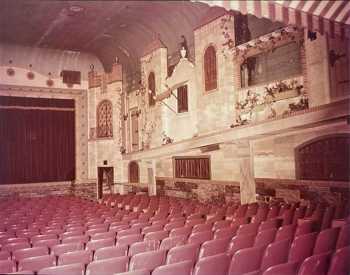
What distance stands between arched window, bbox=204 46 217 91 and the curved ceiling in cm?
113

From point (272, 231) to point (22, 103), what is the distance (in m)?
15.3

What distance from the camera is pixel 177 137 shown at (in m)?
14.0

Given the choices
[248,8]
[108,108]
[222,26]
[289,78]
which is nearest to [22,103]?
[108,108]

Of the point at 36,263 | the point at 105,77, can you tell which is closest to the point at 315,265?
the point at 36,263

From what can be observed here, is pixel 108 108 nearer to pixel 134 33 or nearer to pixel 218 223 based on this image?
pixel 134 33

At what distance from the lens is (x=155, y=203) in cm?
1041

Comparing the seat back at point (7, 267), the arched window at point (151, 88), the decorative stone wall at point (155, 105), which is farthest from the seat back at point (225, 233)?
the arched window at point (151, 88)

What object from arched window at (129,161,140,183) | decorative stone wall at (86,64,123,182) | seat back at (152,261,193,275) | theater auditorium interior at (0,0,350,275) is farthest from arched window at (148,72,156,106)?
seat back at (152,261,193,275)

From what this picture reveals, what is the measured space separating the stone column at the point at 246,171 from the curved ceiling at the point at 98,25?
3709 mm

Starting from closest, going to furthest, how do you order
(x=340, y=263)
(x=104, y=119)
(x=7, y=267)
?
(x=340, y=263) < (x=7, y=267) < (x=104, y=119)

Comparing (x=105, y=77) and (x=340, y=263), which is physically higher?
(x=105, y=77)

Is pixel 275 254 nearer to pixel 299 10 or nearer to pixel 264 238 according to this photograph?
pixel 264 238

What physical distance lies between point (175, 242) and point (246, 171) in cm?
462

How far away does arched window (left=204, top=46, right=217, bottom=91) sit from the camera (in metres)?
11.9
